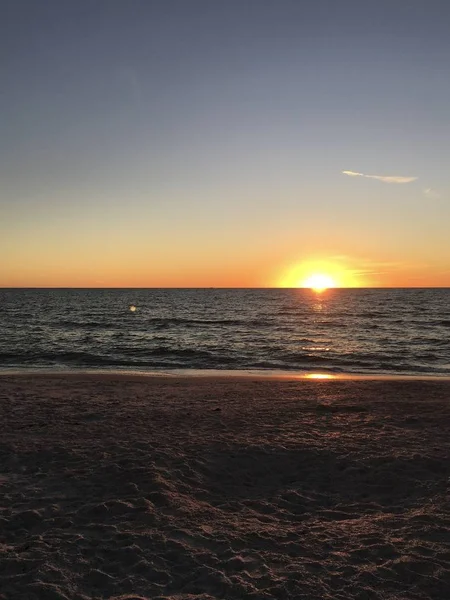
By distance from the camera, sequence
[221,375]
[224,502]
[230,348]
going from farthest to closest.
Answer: [230,348] < [221,375] < [224,502]

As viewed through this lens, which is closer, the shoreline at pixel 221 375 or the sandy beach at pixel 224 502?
the sandy beach at pixel 224 502

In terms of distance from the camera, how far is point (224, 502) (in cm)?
705

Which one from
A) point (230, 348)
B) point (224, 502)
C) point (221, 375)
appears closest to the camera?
point (224, 502)

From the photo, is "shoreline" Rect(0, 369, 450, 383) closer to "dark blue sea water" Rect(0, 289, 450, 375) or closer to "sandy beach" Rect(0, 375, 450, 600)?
"dark blue sea water" Rect(0, 289, 450, 375)

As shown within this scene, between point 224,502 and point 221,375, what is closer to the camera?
point 224,502

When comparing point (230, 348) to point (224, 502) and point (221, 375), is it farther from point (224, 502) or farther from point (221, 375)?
point (224, 502)

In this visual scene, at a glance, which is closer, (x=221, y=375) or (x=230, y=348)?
(x=221, y=375)

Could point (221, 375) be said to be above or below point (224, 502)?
below

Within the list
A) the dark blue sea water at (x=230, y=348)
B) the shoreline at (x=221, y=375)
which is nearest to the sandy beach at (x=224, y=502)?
the shoreline at (x=221, y=375)

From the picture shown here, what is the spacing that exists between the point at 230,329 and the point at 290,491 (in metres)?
35.2

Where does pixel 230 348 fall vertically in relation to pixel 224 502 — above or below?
below

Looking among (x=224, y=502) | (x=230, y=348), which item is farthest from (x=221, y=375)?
(x=224, y=502)

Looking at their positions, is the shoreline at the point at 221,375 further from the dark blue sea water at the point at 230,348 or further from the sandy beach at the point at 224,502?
the sandy beach at the point at 224,502

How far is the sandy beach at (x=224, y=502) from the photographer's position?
5082mm
